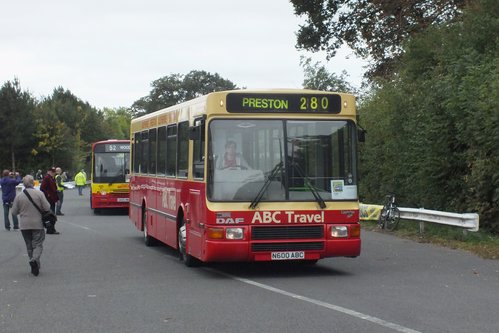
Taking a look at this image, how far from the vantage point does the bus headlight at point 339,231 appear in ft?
40.3

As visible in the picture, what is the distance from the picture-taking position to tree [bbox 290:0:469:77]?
29.6 meters

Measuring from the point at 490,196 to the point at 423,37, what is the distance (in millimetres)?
7037

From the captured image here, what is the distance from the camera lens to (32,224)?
13211 mm

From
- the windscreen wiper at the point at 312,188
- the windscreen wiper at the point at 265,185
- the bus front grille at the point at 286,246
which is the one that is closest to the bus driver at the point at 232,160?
the windscreen wiper at the point at 265,185

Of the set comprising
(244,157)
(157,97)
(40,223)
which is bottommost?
(40,223)

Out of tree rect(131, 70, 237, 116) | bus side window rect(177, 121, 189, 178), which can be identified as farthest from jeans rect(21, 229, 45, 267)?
tree rect(131, 70, 237, 116)

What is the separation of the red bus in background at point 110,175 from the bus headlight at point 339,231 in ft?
66.0

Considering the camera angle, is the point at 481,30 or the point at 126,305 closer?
the point at 126,305

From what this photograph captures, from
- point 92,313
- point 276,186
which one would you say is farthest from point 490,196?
point 92,313

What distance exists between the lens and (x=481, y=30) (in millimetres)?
21391

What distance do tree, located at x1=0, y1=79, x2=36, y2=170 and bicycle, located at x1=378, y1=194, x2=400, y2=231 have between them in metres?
68.7

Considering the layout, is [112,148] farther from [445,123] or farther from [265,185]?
[265,185]

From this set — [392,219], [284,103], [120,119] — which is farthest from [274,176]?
[120,119]

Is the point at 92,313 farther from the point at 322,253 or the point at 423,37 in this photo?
the point at 423,37
